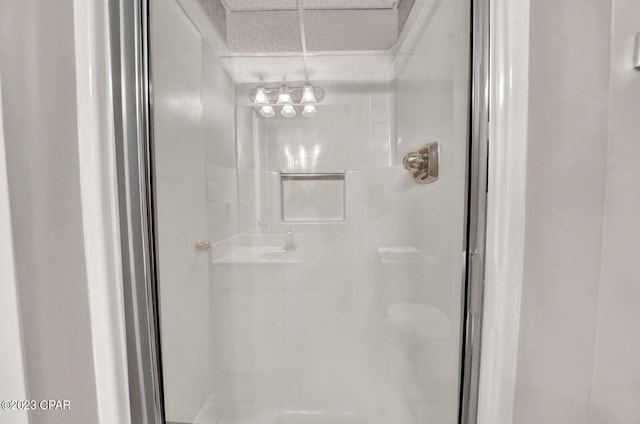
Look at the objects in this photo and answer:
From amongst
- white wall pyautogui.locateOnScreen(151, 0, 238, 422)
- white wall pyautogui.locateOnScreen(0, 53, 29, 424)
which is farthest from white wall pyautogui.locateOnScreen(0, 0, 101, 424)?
white wall pyautogui.locateOnScreen(151, 0, 238, 422)

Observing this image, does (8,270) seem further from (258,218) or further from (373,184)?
Answer: (373,184)

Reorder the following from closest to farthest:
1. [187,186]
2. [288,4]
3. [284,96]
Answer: [187,186]
[288,4]
[284,96]

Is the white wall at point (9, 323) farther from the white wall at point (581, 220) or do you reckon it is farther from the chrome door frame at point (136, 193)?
the white wall at point (581, 220)

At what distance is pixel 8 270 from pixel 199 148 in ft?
2.26

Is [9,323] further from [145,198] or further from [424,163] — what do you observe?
[424,163]

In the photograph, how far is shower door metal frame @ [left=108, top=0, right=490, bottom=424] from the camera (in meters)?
0.54

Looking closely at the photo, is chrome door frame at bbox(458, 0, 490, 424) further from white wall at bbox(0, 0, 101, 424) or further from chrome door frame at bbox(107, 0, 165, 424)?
white wall at bbox(0, 0, 101, 424)

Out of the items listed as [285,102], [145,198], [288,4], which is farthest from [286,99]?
[145,198]

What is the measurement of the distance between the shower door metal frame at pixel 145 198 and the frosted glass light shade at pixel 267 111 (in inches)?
27.9

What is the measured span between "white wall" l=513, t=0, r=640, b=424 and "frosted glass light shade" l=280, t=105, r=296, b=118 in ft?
3.10

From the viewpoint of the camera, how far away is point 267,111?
128 cm

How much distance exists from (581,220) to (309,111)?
3.49ft

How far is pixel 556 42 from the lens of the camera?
509 mm

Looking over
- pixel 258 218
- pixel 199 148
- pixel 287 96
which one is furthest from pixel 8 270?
pixel 287 96
